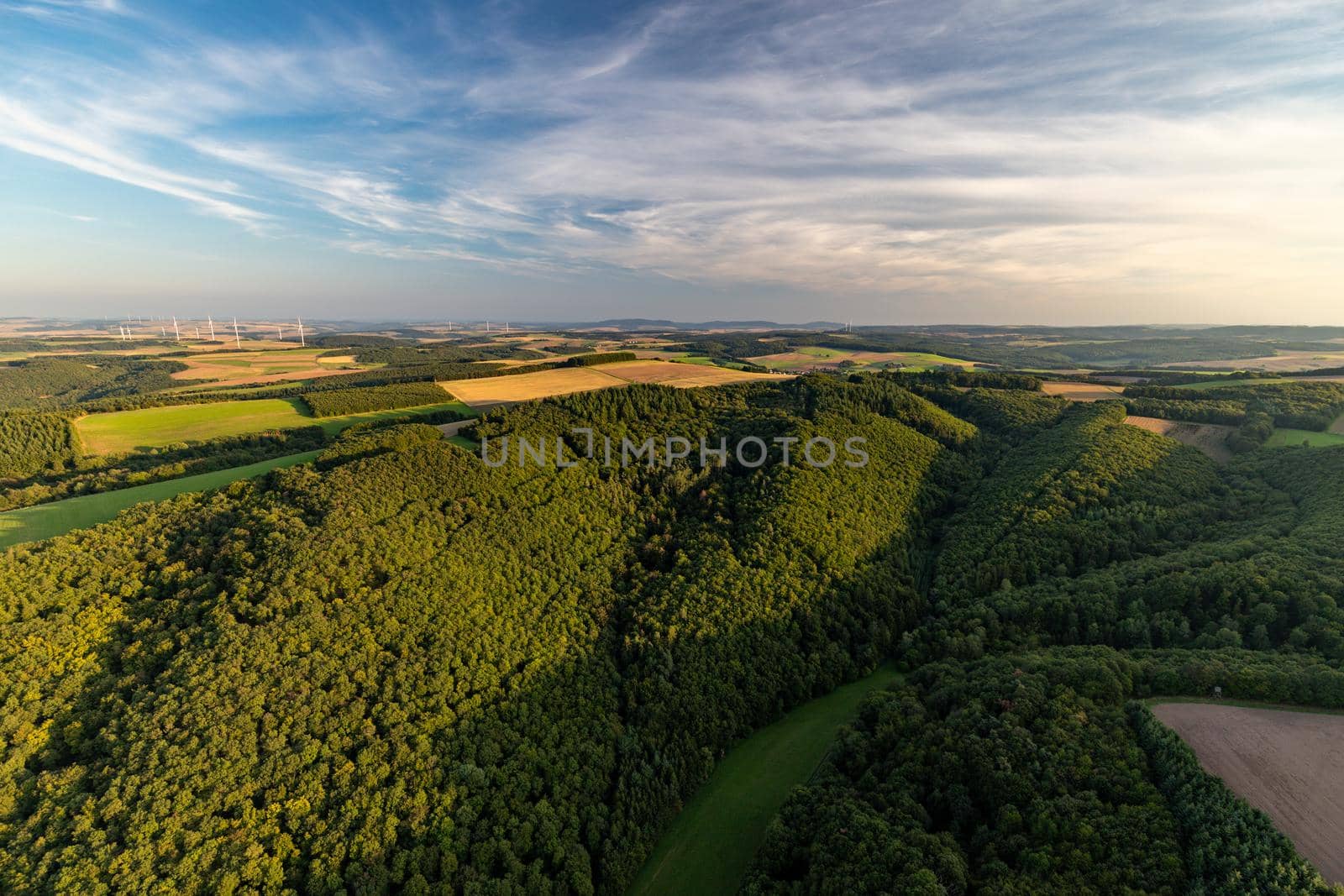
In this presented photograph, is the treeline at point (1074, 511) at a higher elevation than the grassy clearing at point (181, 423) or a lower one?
lower

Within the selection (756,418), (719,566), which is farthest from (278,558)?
(756,418)

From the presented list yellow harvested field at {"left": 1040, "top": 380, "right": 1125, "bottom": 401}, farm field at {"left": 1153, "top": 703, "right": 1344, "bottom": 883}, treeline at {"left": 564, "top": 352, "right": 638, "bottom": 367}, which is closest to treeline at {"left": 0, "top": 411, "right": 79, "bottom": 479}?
treeline at {"left": 564, "top": 352, "right": 638, "bottom": 367}

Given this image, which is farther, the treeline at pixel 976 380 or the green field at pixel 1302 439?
the treeline at pixel 976 380

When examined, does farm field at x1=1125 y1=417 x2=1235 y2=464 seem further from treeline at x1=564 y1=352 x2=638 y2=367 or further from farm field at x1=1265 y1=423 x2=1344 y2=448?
treeline at x1=564 y1=352 x2=638 y2=367

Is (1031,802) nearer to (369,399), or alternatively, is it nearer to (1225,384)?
(369,399)

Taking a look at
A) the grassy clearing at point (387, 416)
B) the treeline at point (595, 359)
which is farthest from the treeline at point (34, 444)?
the treeline at point (595, 359)

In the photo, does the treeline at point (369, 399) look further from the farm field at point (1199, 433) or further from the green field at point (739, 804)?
the farm field at point (1199, 433)

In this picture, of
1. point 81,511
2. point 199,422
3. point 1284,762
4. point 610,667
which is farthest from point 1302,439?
point 199,422
